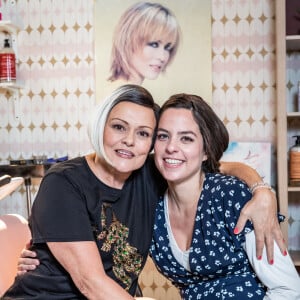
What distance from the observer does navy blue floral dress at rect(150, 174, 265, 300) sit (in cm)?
148

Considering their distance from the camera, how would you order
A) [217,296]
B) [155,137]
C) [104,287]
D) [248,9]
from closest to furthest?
1. [104,287]
2. [217,296]
3. [155,137]
4. [248,9]

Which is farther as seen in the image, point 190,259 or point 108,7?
point 108,7

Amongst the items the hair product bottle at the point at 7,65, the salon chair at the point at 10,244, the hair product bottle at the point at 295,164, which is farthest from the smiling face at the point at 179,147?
the hair product bottle at the point at 7,65

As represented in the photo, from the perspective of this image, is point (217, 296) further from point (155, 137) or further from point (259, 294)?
point (155, 137)

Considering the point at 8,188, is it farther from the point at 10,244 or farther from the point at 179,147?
the point at 179,147

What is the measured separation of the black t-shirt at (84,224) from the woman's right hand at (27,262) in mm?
18

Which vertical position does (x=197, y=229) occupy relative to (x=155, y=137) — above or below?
below

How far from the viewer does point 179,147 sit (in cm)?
158

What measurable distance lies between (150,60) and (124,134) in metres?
1.48

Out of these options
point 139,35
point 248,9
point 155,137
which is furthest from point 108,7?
point 155,137

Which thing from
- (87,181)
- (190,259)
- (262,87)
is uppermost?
(262,87)

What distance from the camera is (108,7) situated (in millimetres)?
2990

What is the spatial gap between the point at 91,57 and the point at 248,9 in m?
1.00

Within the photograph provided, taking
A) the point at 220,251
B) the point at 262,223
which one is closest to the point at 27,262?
the point at 220,251
